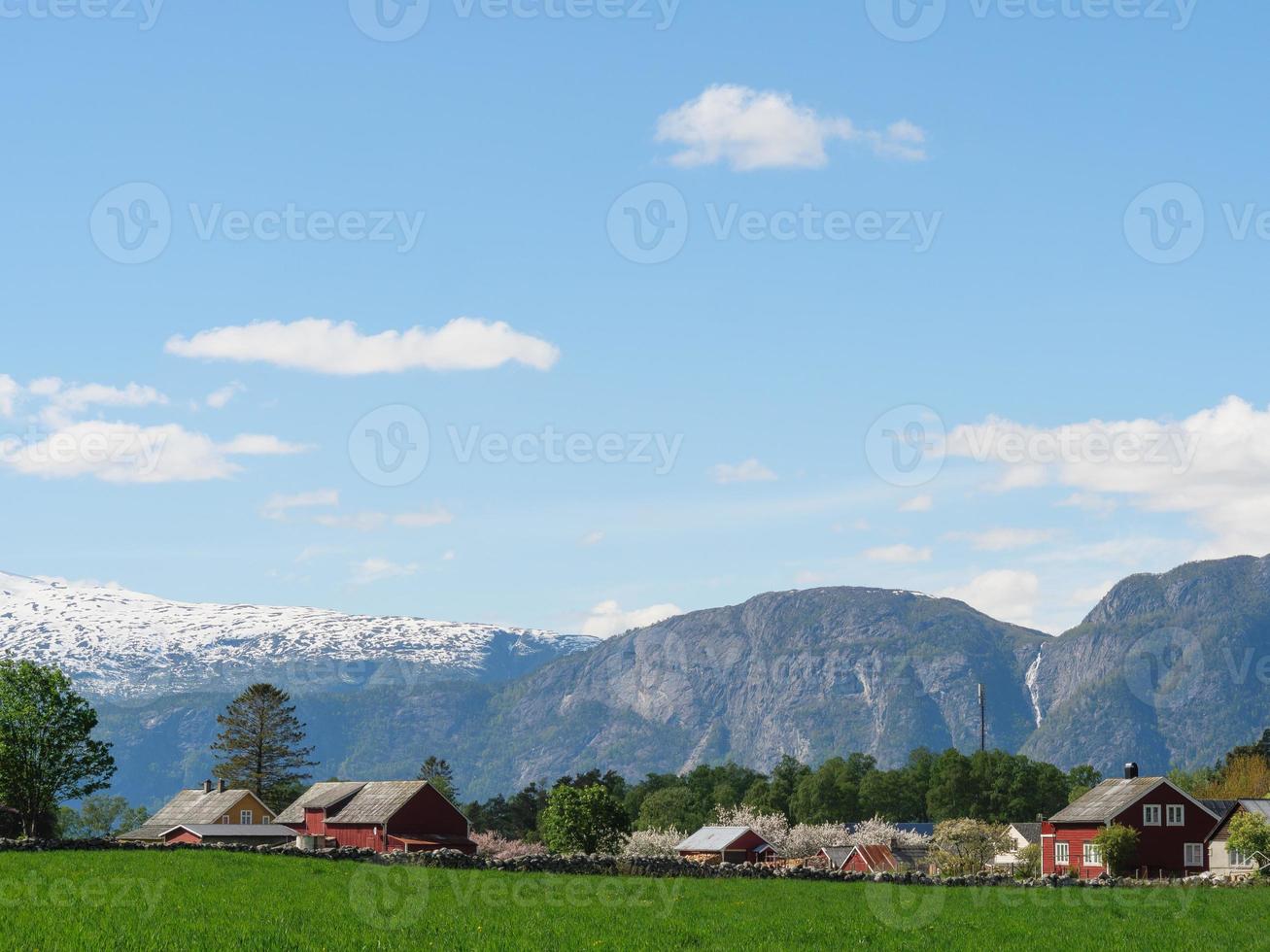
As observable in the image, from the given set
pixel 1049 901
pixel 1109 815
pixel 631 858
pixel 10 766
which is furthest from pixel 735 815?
pixel 1049 901

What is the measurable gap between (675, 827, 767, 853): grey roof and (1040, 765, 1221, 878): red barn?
101 feet

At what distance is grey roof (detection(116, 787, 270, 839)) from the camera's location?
114 meters

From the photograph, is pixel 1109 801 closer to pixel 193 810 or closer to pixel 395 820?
pixel 395 820

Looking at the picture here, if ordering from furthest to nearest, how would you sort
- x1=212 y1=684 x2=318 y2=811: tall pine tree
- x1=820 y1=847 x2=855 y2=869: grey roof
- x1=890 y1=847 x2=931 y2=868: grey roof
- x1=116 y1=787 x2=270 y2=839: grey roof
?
x1=212 y1=684 x2=318 y2=811: tall pine tree, x1=820 y1=847 x2=855 y2=869: grey roof, x1=890 y1=847 x2=931 y2=868: grey roof, x1=116 y1=787 x2=270 y2=839: grey roof

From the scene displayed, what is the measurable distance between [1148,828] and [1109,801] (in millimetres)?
2694

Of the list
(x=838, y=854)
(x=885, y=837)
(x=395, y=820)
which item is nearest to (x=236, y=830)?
(x=395, y=820)

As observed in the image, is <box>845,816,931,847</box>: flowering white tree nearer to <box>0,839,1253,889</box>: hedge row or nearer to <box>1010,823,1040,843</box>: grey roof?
<box>1010,823,1040,843</box>: grey roof

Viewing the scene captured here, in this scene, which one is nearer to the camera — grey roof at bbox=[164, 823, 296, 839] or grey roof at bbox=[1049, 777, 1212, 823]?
grey roof at bbox=[1049, 777, 1212, 823]

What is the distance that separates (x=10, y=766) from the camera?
84375 mm

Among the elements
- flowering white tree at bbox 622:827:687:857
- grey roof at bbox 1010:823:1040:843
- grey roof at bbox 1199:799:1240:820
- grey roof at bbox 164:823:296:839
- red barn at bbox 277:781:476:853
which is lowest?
flowering white tree at bbox 622:827:687:857

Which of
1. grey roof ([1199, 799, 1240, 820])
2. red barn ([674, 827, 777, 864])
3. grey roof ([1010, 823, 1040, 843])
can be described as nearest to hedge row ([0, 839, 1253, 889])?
grey roof ([1199, 799, 1240, 820])

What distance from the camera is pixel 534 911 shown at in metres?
34.1

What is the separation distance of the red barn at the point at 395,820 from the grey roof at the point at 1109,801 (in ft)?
124

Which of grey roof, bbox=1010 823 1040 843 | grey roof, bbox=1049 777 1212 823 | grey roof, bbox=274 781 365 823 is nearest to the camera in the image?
grey roof, bbox=1049 777 1212 823
